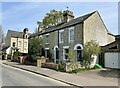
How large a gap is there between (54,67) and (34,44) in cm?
829

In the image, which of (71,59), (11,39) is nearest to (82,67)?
(71,59)

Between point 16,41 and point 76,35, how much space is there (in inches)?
1359

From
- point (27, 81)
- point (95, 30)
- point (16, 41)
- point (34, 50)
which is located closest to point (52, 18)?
point (16, 41)

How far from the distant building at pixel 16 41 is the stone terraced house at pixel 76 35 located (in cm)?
2379

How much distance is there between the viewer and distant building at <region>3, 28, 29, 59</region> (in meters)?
54.2

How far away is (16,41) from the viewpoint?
56.3 m

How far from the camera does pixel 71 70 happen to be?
67.7 ft

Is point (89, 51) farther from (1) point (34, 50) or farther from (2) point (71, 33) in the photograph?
(1) point (34, 50)

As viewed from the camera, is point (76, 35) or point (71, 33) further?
point (71, 33)

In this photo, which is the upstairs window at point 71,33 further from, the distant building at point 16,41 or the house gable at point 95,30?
the distant building at point 16,41

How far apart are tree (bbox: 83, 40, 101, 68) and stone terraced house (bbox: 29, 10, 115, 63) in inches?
56.2

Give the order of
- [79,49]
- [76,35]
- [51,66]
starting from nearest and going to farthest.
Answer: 1. [51,66]
2. [79,49]
3. [76,35]

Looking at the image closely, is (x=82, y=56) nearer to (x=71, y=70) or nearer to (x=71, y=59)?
(x=71, y=59)

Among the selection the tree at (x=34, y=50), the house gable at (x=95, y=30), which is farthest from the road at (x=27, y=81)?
the tree at (x=34, y=50)
